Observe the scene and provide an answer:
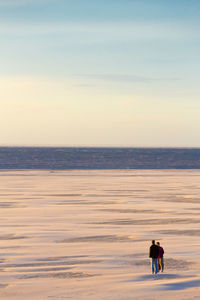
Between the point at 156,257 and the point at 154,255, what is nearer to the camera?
the point at 154,255

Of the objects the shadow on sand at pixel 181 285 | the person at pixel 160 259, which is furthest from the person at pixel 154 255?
the shadow on sand at pixel 181 285

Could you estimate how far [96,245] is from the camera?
949 inches

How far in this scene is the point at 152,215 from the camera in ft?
114

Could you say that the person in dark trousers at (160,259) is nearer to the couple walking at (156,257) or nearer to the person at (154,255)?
the couple walking at (156,257)

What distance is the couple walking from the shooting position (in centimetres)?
1720

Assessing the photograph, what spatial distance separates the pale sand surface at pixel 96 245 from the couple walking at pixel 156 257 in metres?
0.32

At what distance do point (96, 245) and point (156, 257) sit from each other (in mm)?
7025

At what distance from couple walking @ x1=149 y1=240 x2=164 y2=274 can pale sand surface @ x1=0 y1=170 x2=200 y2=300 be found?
12.8 inches

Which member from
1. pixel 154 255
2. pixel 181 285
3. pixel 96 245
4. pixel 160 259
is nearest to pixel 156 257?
pixel 154 255

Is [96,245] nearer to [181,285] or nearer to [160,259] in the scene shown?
[160,259]

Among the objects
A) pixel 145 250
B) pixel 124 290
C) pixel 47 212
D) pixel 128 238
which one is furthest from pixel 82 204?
pixel 124 290

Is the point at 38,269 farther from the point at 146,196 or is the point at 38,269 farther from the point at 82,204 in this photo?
the point at 146,196

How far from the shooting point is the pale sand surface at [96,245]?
55.4 ft

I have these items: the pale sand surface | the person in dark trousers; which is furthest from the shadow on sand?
the person in dark trousers
